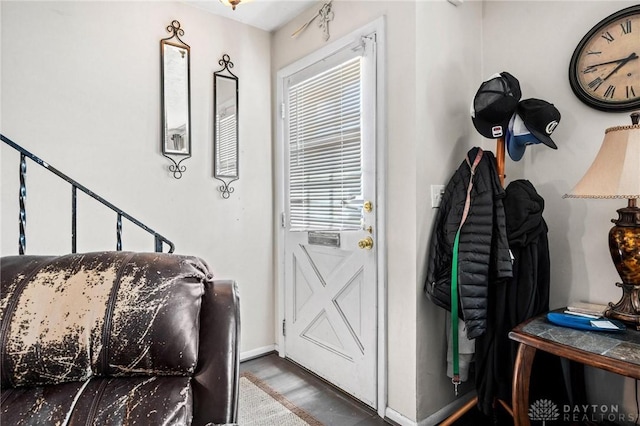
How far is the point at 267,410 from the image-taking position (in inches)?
81.2

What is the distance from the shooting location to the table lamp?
1320 millimetres

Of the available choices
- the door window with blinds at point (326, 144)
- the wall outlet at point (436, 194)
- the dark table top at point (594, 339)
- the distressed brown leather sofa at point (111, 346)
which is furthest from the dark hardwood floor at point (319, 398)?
the distressed brown leather sofa at point (111, 346)

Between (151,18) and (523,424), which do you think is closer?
(523,424)

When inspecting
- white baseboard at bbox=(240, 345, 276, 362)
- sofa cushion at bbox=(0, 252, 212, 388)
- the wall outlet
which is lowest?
white baseboard at bbox=(240, 345, 276, 362)

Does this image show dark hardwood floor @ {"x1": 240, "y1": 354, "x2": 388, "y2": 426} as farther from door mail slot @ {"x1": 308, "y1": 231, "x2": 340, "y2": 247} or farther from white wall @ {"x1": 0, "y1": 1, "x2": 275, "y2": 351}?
door mail slot @ {"x1": 308, "y1": 231, "x2": 340, "y2": 247}

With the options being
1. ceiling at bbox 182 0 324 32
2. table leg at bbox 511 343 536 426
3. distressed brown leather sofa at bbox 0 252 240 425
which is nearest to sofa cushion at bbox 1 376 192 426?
distressed brown leather sofa at bbox 0 252 240 425

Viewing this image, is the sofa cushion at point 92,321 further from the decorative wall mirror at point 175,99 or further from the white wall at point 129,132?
the decorative wall mirror at point 175,99

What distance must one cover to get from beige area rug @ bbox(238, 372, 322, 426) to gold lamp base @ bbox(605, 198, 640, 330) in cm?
154

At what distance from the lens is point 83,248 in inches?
84.8

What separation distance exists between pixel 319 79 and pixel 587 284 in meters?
1.97

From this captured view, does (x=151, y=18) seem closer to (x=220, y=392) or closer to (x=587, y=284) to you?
(x=220, y=392)

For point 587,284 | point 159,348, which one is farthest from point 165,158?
point 587,284

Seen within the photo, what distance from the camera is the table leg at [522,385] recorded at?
1.36m

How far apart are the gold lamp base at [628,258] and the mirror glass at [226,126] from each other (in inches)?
90.1
